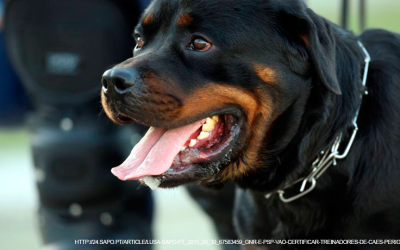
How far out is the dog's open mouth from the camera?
7.36ft

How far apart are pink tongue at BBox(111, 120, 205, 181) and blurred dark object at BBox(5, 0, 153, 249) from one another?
2.98 ft

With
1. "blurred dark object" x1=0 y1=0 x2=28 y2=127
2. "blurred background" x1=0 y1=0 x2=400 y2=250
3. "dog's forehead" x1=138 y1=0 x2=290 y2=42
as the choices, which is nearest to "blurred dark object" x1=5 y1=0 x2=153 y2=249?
"blurred background" x1=0 y1=0 x2=400 y2=250

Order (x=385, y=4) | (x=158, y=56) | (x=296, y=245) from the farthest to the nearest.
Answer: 1. (x=385, y=4)
2. (x=296, y=245)
3. (x=158, y=56)

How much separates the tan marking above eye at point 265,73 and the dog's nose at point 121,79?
0.48m

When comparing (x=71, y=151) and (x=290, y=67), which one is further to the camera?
(x=71, y=151)

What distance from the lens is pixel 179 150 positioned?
2.30 meters

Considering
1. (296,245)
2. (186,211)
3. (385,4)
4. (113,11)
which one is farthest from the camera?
(385,4)

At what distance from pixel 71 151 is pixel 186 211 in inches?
75.8

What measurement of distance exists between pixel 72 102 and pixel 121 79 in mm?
1125

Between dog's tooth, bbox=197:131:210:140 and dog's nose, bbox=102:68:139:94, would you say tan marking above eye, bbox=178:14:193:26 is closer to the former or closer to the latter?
dog's nose, bbox=102:68:139:94

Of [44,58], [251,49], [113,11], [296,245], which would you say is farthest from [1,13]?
[296,245]

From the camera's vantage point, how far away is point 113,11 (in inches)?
124

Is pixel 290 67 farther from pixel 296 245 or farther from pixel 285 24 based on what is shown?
pixel 296 245

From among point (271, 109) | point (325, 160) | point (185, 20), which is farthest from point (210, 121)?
point (325, 160)
